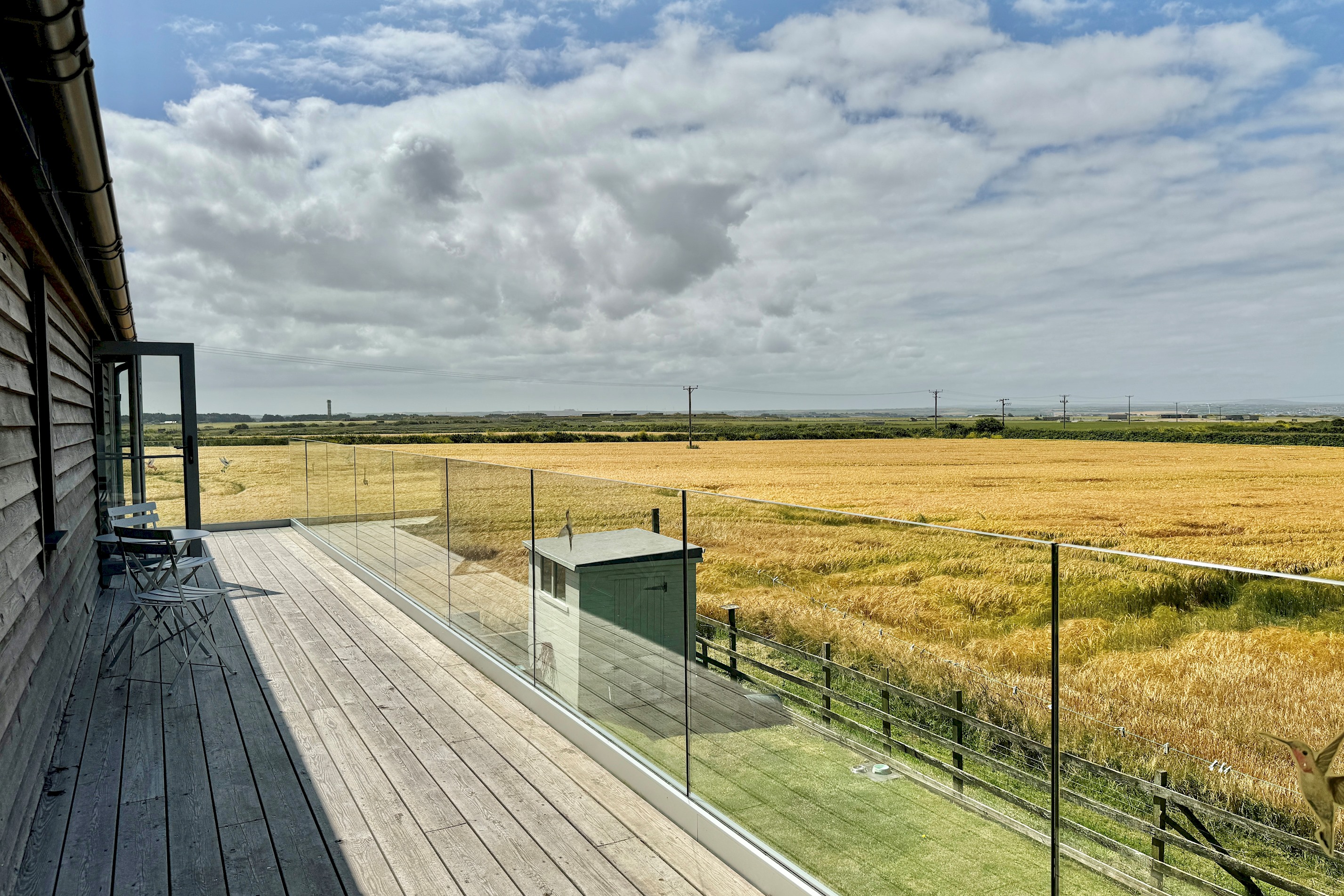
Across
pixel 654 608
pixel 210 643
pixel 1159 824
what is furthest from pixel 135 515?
pixel 1159 824

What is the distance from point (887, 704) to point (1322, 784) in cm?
100

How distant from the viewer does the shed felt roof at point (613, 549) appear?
3.22 meters

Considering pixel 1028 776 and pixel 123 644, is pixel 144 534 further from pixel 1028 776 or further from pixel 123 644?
pixel 1028 776

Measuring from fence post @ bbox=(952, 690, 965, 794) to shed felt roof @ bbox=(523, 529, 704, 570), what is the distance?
49.5 inches

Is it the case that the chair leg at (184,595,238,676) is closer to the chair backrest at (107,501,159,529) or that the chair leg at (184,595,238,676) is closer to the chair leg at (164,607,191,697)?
the chair leg at (164,607,191,697)

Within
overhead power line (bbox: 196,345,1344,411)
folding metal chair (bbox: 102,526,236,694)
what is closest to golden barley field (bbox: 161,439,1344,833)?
folding metal chair (bbox: 102,526,236,694)

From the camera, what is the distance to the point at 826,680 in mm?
2338

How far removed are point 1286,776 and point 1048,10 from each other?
13967 millimetres

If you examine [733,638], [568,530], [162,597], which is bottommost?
[162,597]

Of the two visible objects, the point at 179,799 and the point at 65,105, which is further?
the point at 179,799

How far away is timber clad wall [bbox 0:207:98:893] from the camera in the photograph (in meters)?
2.76

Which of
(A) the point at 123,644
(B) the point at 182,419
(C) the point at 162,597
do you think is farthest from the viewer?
(B) the point at 182,419

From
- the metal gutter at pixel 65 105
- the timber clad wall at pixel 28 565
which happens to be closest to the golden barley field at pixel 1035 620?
the timber clad wall at pixel 28 565

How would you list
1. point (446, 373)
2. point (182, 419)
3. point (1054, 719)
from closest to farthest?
1. point (1054, 719)
2. point (182, 419)
3. point (446, 373)
